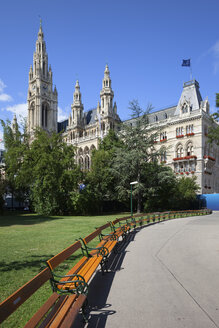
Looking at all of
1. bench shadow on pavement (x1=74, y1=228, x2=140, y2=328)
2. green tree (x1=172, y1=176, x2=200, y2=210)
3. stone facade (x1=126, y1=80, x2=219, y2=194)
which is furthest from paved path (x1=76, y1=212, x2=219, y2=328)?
stone facade (x1=126, y1=80, x2=219, y2=194)

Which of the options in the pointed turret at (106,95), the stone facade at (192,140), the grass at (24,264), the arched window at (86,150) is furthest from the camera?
the arched window at (86,150)

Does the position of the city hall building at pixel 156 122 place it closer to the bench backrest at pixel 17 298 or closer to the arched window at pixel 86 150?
the arched window at pixel 86 150

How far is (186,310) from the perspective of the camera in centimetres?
471

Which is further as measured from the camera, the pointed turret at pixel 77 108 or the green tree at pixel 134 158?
the pointed turret at pixel 77 108

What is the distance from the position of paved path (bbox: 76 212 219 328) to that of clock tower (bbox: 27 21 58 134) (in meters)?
74.4

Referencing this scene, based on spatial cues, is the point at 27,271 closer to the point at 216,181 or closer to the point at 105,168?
the point at 105,168

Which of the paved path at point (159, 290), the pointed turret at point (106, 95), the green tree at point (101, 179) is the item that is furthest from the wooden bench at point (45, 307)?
the pointed turret at point (106, 95)

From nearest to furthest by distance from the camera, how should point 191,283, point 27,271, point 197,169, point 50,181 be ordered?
point 191,283 < point 27,271 < point 50,181 < point 197,169

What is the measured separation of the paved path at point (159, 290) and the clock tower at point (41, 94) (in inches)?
2928

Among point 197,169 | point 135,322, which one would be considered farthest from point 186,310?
point 197,169

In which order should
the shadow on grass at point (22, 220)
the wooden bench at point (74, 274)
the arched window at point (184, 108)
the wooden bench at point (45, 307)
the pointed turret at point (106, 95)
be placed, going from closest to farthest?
the wooden bench at point (45, 307), the wooden bench at point (74, 274), the shadow on grass at point (22, 220), the arched window at point (184, 108), the pointed turret at point (106, 95)

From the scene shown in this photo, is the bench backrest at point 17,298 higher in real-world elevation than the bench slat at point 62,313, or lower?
higher

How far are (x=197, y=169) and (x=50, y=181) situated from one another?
28552 mm

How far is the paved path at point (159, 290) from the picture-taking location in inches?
172
